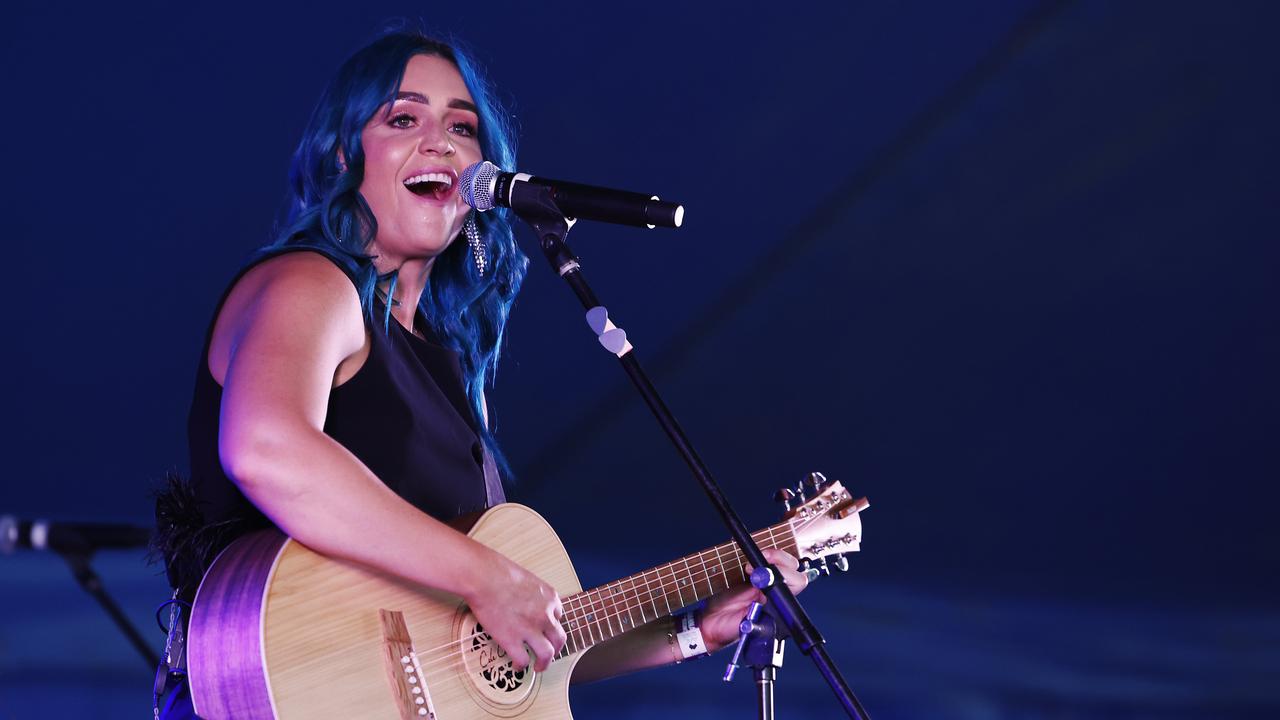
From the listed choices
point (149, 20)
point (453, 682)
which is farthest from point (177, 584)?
point (149, 20)

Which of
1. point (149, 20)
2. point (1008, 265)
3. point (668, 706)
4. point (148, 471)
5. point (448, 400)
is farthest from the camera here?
point (1008, 265)

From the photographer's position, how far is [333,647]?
1.74 metres

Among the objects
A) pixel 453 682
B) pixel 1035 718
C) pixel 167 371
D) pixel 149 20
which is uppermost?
pixel 149 20

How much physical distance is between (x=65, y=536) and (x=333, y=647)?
2.16 feet

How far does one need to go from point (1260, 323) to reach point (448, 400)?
10.4 feet

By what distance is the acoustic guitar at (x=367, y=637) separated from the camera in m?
1.67

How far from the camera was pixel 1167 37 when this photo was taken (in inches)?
149

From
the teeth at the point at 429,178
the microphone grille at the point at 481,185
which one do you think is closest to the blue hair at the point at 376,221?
the teeth at the point at 429,178

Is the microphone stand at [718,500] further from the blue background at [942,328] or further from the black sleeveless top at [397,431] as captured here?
the blue background at [942,328]

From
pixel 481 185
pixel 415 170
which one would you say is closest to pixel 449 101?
pixel 415 170

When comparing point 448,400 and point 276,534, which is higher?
point 448,400

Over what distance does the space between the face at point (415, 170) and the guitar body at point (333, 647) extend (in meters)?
0.62

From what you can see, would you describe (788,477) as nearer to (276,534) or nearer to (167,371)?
(167,371)

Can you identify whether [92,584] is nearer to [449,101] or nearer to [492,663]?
[492,663]
